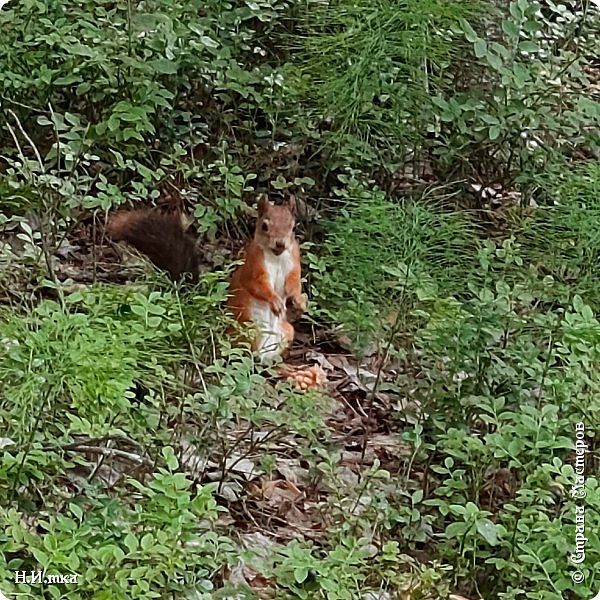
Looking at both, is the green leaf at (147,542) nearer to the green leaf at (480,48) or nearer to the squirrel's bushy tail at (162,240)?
the squirrel's bushy tail at (162,240)

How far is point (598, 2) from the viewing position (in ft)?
7.38

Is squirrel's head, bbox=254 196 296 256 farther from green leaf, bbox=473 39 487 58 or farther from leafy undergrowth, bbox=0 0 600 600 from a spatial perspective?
green leaf, bbox=473 39 487 58

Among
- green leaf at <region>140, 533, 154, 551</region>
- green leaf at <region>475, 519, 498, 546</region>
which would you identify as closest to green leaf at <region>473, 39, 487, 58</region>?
green leaf at <region>475, 519, 498, 546</region>

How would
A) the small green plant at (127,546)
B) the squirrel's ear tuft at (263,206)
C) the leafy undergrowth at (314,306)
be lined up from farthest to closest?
1. the squirrel's ear tuft at (263,206)
2. the leafy undergrowth at (314,306)
3. the small green plant at (127,546)

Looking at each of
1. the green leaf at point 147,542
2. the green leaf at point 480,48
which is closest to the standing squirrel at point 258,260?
the green leaf at point 480,48

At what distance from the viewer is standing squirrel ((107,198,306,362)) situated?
195cm

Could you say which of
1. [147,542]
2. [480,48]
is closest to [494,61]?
[480,48]

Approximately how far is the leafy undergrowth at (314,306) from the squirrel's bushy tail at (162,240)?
0.13 ft

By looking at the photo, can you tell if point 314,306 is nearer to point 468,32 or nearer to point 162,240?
point 162,240

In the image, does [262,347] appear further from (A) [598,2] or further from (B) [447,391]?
(A) [598,2]

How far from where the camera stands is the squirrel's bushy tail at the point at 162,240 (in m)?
1.94

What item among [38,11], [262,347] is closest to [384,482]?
[262,347]

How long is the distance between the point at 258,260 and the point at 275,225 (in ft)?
0.23

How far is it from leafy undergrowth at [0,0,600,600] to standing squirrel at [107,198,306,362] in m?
0.04
